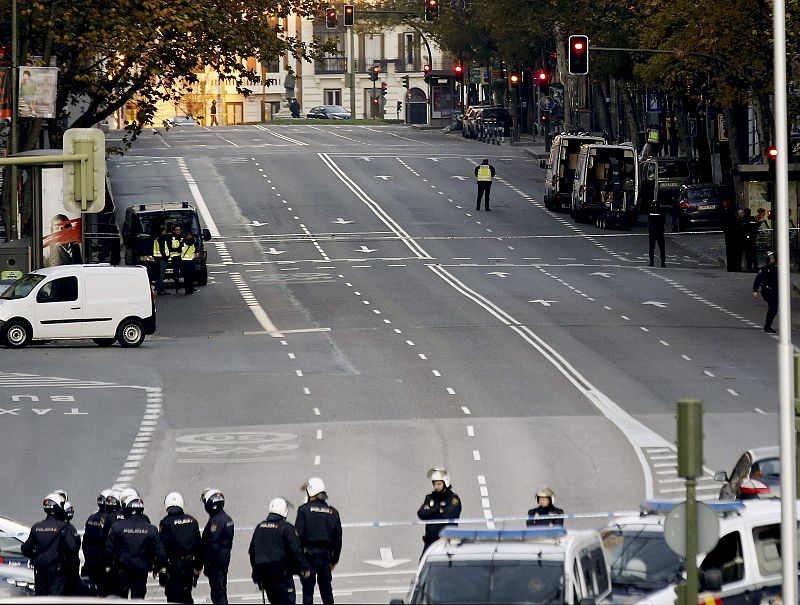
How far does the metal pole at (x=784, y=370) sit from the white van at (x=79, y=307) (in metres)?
20.3

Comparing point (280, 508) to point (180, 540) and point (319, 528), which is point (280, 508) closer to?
point (319, 528)

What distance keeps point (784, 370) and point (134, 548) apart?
19.7 ft

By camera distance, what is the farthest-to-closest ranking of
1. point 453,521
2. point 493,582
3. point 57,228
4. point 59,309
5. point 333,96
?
point 333,96 < point 57,228 < point 59,309 < point 453,521 < point 493,582

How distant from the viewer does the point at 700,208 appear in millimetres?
54094

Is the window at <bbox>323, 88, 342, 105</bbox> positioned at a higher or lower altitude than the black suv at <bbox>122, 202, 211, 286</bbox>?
higher

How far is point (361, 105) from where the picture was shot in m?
151

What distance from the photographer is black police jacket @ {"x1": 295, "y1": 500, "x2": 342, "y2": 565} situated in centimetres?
1609

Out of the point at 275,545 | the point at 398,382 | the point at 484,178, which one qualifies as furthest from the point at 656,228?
the point at 275,545

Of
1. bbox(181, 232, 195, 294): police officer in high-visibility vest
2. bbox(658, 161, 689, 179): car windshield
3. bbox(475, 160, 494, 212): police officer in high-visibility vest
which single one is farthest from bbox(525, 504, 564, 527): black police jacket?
bbox(658, 161, 689, 179): car windshield

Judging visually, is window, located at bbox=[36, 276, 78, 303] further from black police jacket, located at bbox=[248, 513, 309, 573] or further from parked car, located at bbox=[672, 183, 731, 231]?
parked car, located at bbox=[672, 183, 731, 231]

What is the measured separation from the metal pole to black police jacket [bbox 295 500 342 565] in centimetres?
434

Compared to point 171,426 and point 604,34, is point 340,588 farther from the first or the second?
point 604,34

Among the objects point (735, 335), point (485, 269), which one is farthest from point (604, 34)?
point (735, 335)

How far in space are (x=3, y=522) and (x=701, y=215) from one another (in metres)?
38.6
